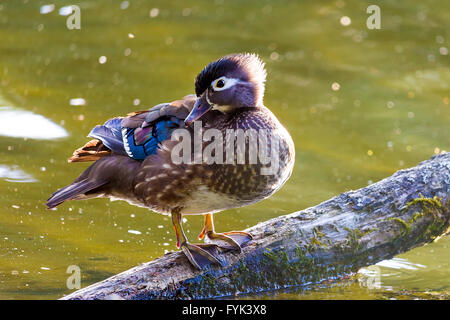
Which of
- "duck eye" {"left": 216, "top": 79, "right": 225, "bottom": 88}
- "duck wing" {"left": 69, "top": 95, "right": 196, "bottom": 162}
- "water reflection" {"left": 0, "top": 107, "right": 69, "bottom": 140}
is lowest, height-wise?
"duck wing" {"left": 69, "top": 95, "right": 196, "bottom": 162}

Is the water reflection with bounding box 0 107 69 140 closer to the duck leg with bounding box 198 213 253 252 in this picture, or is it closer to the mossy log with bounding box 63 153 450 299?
the duck leg with bounding box 198 213 253 252

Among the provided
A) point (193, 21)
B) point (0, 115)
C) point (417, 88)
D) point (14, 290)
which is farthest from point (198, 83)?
point (193, 21)

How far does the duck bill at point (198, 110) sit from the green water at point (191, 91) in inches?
40.2

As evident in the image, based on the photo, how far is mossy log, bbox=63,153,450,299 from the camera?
4.10 m

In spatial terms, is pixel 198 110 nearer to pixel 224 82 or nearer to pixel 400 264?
pixel 224 82

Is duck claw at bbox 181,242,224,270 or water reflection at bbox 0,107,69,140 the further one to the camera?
water reflection at bbox 0,107,69,140

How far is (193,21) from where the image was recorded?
9.96 metres

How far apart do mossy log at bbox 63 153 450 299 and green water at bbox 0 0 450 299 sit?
140 millimetres

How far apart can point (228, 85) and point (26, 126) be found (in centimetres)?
322

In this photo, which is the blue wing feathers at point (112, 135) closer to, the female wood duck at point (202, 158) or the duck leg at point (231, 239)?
the female wood duck at point (202, 158)

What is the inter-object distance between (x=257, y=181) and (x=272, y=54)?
5165 millimetres

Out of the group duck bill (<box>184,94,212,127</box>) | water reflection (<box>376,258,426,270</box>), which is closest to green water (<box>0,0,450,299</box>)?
water reflection (<box>376,258,426,270</box>)

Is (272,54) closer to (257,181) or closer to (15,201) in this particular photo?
(15,201)

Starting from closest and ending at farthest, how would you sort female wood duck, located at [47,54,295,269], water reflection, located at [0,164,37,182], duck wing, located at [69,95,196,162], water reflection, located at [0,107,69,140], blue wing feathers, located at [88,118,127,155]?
female wood duck, located at [47,54,295,269] → duck wing, located at [69,95,196,162] → blue wing feathers, located at [88,118,127,155] → water reflection, located at [0,164,37,182] → water reflection, located at [0,107,69,140]
